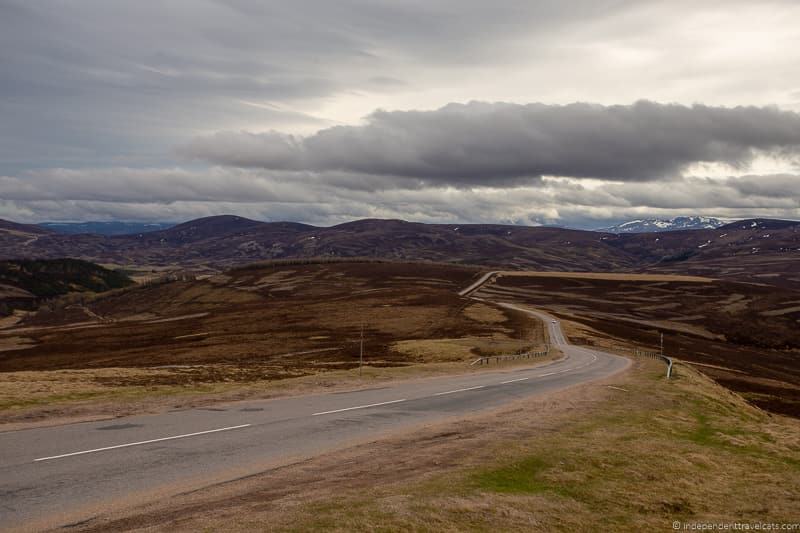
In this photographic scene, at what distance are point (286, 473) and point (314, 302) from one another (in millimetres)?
130646

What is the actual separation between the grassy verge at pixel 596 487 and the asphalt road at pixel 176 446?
4.36 m

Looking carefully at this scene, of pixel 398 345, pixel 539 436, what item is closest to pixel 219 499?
pixel 539 436

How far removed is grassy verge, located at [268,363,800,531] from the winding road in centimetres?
432

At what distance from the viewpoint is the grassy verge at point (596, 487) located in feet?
40.8

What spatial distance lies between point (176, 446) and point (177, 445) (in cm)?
13

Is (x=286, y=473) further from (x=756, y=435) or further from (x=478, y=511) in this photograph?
(x=756, y=435)

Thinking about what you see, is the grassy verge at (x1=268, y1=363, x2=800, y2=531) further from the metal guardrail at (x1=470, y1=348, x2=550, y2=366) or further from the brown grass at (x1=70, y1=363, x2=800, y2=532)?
the metal guardrail at (x1=470, y1=348, x2=550, y2=366)

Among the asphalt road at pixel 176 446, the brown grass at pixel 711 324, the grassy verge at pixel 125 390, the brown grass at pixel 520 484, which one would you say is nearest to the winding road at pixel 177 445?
the asphalt road at pixel 176 446

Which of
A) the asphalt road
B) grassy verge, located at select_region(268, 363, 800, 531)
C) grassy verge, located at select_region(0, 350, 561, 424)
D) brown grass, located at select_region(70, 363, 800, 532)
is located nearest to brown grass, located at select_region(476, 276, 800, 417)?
grassy verge, located at select_region(268, 363, 800, 531)

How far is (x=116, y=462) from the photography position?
16.3 m

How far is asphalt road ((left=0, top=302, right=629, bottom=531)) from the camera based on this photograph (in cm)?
1346

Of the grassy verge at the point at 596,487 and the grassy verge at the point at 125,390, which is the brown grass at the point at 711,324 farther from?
the grassy verge at the point at 125,390

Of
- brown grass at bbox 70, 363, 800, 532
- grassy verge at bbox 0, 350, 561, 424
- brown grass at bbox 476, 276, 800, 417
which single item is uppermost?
brown grass at bbox 70, 363, 800, 532

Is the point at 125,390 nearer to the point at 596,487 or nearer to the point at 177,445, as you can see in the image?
the point at 177,445
